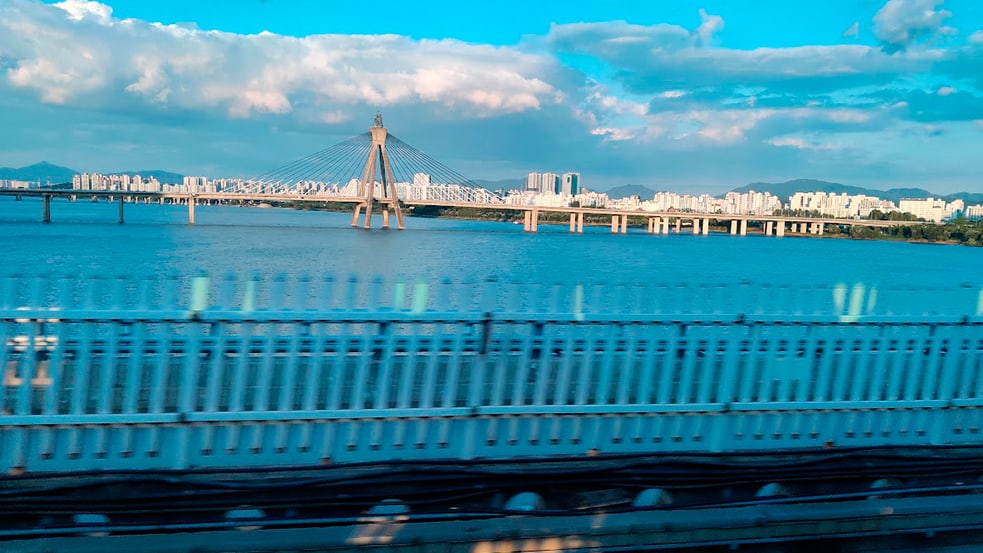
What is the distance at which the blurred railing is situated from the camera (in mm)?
2971

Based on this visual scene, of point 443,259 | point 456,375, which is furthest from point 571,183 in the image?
point 456,375

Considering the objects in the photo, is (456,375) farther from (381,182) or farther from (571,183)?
(571,183)

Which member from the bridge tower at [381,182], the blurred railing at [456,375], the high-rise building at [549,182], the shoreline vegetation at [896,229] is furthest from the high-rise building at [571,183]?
the blurred railing at [456,375]

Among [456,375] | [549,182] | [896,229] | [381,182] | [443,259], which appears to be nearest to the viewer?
[456,375]

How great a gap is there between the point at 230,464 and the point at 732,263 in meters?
38.9

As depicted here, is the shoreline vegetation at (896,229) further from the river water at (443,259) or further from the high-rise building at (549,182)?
the high-rise building at (549,182)

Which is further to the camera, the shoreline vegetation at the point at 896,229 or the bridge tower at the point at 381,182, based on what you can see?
the shoreline vegetation at the point at 896,229

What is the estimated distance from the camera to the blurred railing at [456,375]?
297 cm

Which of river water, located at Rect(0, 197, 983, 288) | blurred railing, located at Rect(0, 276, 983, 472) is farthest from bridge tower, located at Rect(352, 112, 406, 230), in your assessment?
blurred railing, located at Rect(0, 276, 983, 472)

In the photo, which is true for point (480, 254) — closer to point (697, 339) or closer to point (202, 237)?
point (202, 237)

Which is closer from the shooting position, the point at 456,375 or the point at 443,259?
the point at 456,375

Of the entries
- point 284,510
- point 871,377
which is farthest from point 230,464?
point 871,377

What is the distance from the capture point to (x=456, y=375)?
3.28 meters

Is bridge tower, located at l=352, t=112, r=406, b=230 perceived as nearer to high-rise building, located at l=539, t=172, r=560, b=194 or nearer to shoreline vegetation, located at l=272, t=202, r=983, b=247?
shoreline vegetation, located at l=272, t=202, r=983, b=247
